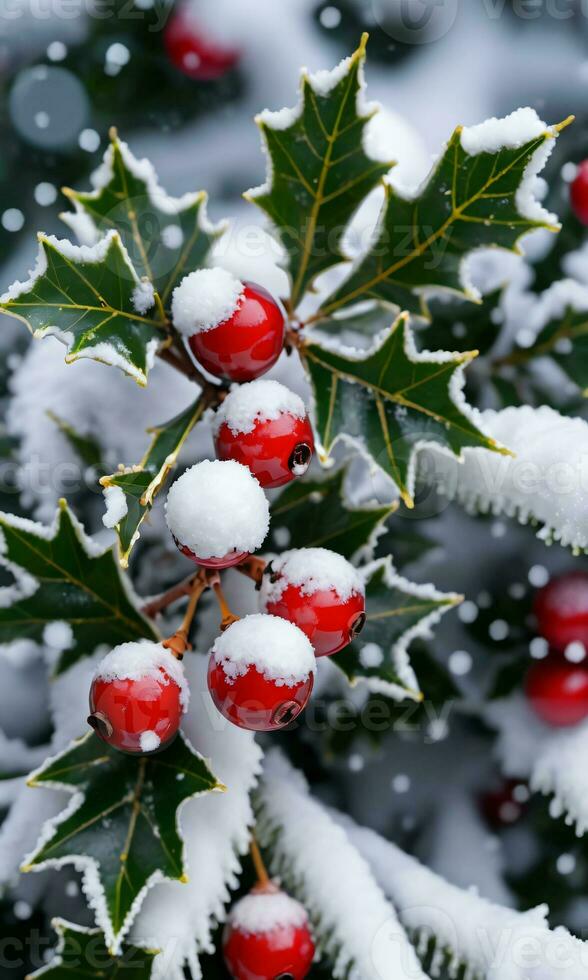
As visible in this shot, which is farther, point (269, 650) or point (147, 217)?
point (147, 217)

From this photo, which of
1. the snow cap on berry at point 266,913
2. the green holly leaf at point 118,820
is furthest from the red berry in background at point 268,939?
the green holly leaf at point 118,820

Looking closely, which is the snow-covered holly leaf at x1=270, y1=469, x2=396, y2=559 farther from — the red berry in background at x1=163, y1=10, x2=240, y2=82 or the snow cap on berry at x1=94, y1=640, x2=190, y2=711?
the red berry in background at x1=163, y1=10, x2=240, y2=82

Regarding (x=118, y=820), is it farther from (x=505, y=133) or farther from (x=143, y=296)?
(x=505, y=133)

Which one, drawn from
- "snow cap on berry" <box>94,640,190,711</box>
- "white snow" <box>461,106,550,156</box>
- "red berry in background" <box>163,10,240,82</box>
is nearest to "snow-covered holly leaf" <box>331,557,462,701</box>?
"snow cap on berry" <box>94,640,190,711</box>

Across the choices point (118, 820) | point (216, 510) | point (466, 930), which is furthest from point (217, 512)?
point (466, 930)

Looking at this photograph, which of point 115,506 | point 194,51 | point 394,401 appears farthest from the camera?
point 194,51

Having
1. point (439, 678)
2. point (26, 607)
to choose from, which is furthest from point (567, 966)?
point (26, 607)
